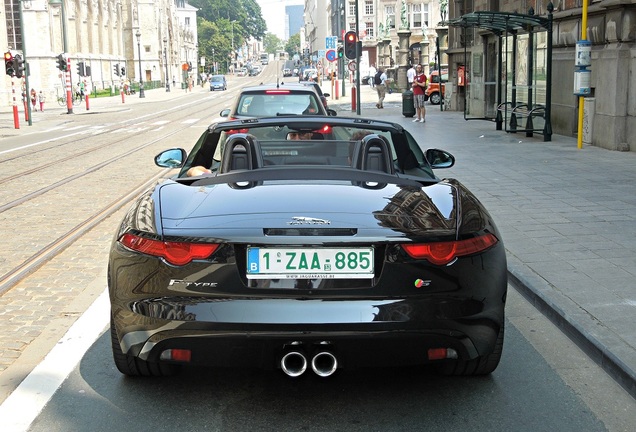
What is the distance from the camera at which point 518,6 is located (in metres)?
25.0

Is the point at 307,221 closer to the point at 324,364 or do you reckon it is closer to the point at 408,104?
the point at 324,364

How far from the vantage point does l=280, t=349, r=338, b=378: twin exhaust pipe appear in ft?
12.6

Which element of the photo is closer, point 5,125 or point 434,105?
point 5,125

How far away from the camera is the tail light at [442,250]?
3854mm

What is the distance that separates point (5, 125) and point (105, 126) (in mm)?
5065

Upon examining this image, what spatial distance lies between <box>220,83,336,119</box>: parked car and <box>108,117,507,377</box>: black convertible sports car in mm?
9327

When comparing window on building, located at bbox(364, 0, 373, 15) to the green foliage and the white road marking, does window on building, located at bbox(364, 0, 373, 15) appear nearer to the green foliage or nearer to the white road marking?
the green foliage

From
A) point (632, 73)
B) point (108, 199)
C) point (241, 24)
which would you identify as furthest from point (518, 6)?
point (241, 24)

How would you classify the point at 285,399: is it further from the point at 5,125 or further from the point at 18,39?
the point at 18,39

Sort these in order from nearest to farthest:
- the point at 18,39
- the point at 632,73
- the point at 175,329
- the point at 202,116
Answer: the point at 175,329 → the point at 632,73 → the point at 202,116 → the point at 18,39

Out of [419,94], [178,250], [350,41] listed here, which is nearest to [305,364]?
[178,250]

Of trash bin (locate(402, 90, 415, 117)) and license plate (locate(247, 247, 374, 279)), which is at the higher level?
license plate (locate(247, 247, 374, 279))

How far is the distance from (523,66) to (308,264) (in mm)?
19474

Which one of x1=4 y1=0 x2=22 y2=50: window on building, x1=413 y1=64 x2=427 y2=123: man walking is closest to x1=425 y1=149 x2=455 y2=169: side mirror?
x1=413 y1=64 x2=427 y2=123: man walking
